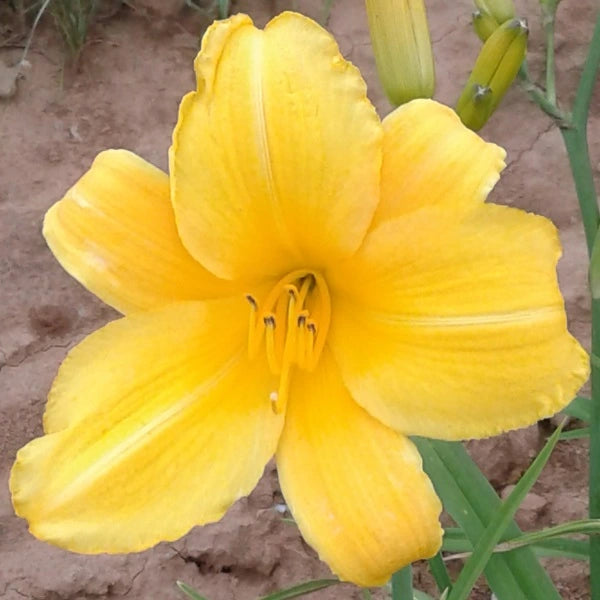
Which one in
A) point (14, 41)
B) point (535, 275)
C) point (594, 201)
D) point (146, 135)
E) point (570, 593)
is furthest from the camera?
point (14, 41)

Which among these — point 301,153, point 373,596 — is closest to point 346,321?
point 301,153

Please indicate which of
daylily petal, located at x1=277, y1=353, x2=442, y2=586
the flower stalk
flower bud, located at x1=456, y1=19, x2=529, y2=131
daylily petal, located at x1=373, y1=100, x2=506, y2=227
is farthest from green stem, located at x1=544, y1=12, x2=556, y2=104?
daylily petal, located at x1=277, y1=353, x2=442, y2=586

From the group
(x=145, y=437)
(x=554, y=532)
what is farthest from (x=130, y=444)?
(x=554, y=532)

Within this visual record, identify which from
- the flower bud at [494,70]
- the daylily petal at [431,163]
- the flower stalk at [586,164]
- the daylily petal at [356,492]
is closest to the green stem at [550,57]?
the flower stalk at [586,164]

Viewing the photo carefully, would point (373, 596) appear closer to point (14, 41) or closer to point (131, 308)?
point (131, 308)

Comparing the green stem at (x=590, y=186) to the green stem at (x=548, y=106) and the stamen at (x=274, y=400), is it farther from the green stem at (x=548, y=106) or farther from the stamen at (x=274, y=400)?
the stamen at (x=274, y=400)
